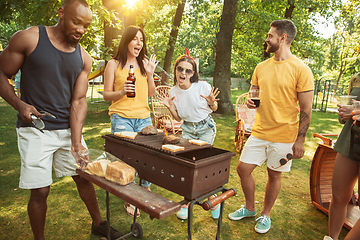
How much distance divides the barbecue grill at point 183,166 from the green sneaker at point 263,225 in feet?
3.63

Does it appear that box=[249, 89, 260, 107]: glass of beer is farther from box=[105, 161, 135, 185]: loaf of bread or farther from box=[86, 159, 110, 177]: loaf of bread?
box=[86, 159, 110, 177]: loaf of bread

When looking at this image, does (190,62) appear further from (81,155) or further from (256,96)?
(81,155)

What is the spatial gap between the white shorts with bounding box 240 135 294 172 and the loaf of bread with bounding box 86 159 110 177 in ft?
5.83

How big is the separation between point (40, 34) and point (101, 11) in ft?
15.3

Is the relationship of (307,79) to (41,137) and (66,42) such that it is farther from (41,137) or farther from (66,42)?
(41,137)

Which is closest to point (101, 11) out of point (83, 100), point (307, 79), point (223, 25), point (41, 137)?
point (83, 100)

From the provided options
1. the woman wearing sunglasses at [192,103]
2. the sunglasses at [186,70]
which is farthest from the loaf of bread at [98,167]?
the sunglasses at [186,70]

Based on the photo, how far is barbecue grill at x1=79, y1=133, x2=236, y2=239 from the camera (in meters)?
1.84

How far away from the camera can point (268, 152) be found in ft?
9.67

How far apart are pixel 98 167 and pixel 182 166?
759mm

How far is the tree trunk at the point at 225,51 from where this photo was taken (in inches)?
404

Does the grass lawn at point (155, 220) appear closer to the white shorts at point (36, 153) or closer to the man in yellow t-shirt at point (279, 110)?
the man in yellow t-shirt at point (279, 110)

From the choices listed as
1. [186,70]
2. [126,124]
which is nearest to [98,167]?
[126,124]

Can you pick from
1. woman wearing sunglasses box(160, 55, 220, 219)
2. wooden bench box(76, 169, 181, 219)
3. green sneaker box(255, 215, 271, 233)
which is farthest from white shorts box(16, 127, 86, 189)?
green sneaker box(255, 215, 271, 233)
